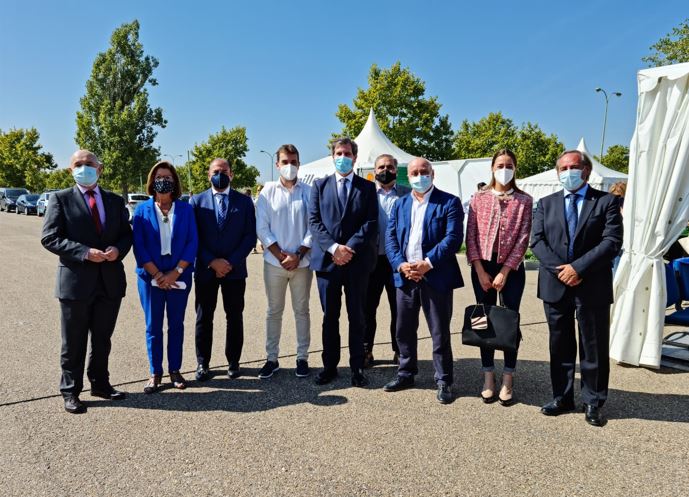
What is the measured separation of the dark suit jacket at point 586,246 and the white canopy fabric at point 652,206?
4.76ft

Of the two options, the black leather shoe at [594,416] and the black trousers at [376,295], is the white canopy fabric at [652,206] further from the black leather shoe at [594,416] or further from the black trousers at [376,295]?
the black trousers at [376,295]

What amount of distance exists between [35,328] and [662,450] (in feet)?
22.4

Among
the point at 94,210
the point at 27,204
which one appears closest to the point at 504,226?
the point at 94,210

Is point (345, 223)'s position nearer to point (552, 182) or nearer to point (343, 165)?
point (343, 165)

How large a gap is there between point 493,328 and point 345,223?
1588mm

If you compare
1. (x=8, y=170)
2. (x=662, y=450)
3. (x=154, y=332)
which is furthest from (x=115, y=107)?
(x=662, y=450)

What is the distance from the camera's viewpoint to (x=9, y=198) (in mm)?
37062

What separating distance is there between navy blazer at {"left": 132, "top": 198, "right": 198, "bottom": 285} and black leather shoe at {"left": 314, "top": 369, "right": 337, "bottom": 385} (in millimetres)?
1484

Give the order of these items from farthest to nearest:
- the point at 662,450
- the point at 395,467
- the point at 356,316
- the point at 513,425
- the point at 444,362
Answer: the point at 356,316 < the point at 444,362 < the point at 513,425 < the point at 662,450 < the point at 395,467

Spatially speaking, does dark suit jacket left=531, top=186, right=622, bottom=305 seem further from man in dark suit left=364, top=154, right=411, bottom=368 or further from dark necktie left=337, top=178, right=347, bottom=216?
dark necktie left=337, top=178, right=347, bottom=216

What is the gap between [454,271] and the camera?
4.30 m

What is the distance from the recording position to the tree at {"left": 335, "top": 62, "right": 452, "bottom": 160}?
32.9m

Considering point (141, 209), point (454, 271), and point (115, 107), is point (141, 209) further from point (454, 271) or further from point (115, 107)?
point (115, 107)

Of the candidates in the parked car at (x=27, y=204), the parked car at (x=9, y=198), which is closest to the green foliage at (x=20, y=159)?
the parked car at (x=9, y=198)
